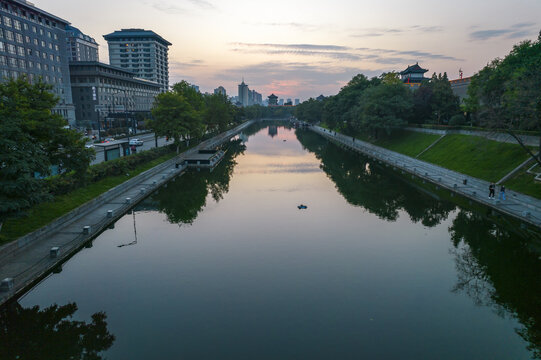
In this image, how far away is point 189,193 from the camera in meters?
41.0

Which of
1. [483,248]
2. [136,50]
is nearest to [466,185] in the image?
[483,248]

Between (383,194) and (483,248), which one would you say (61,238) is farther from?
(383,194)

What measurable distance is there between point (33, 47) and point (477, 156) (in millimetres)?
105899

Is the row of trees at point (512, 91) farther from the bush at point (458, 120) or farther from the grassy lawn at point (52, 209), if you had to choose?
the grassy lawn at point (52, 209)

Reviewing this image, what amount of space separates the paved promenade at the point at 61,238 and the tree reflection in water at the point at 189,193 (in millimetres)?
2324

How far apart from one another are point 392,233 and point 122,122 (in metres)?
107

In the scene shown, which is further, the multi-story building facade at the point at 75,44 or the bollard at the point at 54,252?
the multi-story building facade at the point at 75,44

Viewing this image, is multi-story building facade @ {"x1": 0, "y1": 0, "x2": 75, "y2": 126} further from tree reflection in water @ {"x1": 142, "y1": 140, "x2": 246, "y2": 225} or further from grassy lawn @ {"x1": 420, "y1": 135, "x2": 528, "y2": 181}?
grassy lawn @ {"x1": 420, "y1": 135, "x2": 528, "y2": 181}

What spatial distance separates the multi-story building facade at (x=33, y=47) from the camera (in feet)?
266

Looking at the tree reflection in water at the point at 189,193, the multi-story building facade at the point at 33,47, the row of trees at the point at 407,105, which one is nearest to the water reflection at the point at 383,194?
the row of trees at the point at 407,105

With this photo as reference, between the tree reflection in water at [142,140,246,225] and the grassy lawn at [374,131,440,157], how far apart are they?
35040 mm

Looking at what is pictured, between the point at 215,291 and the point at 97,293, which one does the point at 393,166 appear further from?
the point at 97,293

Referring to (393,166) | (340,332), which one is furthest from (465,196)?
(340,332)

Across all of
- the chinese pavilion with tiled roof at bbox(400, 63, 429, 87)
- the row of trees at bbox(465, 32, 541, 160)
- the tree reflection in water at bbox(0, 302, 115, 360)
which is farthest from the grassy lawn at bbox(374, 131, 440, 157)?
the tree reflection in water at bbox(0, 302, 115, 360)
